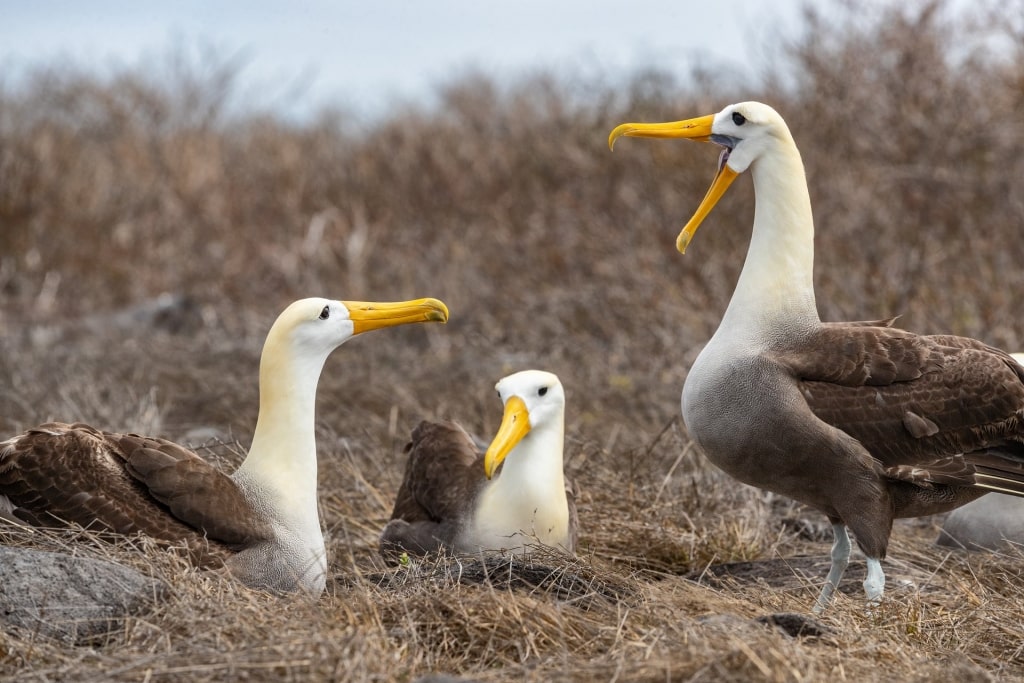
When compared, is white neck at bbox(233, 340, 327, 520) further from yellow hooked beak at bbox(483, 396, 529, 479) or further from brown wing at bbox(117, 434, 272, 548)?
yellow hooked beak at bbox(483, 396, 529, 479)

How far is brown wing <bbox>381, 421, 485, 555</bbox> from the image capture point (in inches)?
175

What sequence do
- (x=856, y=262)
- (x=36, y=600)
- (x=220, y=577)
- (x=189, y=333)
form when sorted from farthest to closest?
(x=189, y=333) → (x=856, y=262) → (x=220, y=577) → (x=36, y=600)

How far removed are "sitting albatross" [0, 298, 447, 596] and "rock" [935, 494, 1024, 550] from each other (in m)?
2.18

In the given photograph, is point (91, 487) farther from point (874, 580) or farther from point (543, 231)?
point (543, 231)

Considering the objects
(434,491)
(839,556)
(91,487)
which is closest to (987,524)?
(839,556)

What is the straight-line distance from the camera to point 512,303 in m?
9.53

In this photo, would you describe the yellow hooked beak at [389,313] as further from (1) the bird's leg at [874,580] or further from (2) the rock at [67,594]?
(1) the bird's leg at [874,580]

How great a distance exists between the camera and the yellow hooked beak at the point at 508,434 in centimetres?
412

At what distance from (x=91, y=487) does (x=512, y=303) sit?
19.4ft

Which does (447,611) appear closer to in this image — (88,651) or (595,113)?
(88,651)

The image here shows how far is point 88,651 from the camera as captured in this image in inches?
118

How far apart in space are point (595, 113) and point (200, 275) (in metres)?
3.80

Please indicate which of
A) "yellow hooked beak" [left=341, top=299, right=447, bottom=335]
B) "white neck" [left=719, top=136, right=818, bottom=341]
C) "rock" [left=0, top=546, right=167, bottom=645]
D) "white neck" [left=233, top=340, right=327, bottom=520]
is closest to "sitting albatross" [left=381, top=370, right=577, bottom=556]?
"yellow hooked beak" [left=341, top=299, right=447, bottom=335]

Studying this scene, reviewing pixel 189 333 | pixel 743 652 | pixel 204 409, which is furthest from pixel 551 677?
pixel 189 333
